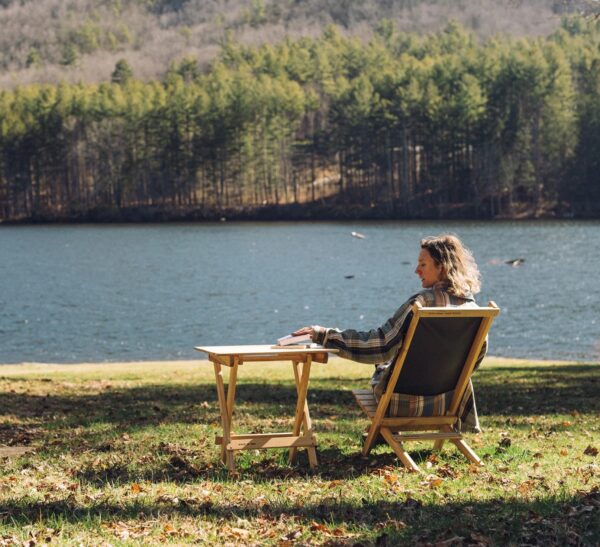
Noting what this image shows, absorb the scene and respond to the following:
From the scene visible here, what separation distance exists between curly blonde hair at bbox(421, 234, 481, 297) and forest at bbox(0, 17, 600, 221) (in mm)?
96889

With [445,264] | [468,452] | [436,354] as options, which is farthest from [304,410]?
[445,264]

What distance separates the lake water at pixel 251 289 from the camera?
29781mm

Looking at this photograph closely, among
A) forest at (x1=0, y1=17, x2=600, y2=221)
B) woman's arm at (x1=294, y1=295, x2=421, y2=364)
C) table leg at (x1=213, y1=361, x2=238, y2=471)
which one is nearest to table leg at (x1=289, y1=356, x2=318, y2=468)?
woman's arm at (x1=294, y1=295, x2=421, y2=364)

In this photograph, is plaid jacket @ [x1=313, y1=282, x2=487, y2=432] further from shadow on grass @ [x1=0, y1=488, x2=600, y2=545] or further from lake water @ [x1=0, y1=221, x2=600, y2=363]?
lake water @ [x1=0, y1=221, x2=600, y2=363]

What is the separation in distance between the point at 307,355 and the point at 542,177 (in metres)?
102

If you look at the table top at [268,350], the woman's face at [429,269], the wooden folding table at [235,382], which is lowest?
the wooden folding table at [235,382]

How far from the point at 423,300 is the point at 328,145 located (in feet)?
363

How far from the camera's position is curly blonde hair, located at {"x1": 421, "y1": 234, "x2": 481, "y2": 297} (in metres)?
7.27

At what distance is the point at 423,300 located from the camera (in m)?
7.27

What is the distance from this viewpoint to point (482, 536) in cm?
538

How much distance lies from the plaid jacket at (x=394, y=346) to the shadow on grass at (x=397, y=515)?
1.21 metres

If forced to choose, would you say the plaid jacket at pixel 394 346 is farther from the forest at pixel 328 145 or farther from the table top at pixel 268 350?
the forest at pixel 328 145

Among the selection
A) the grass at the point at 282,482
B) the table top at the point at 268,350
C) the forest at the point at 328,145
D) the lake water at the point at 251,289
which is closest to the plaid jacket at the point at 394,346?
the table top at the point at 268,350

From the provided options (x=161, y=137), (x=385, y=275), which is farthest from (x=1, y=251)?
(x=161, y=137)
